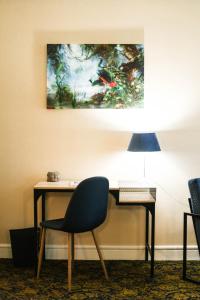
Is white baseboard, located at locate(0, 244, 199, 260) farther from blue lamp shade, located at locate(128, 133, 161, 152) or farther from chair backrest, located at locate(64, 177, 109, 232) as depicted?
blue lamp shade, located at locate(128, 133, 161, 152)

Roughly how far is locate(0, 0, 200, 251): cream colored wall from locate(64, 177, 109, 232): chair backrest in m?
0.72

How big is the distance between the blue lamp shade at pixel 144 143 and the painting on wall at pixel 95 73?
1.43 ft

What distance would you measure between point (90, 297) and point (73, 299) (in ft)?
0.45

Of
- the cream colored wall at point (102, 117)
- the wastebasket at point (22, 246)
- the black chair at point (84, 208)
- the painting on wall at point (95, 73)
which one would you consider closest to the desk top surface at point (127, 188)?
the cream colored wall at point (102, 117)

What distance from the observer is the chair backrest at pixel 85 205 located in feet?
9.39

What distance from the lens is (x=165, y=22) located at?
3.59m

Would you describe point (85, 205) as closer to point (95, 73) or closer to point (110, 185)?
point (110, 185)

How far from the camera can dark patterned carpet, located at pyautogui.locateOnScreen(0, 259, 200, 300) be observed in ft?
9.26

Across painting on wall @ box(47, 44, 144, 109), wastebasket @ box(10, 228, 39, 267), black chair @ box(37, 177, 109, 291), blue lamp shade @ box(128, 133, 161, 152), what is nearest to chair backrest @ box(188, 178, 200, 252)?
blue lamp shade @ box(128, 133, 161, 152)

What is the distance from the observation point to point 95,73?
11.8ft

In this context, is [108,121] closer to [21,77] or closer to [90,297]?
[21,77]

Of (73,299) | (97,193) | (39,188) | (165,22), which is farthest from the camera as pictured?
(165,22)

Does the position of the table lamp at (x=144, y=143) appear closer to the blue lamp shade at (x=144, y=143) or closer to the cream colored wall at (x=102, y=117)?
the blue lamp shade at (x=144, y=143)

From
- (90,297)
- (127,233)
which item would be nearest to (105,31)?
(127,233)
